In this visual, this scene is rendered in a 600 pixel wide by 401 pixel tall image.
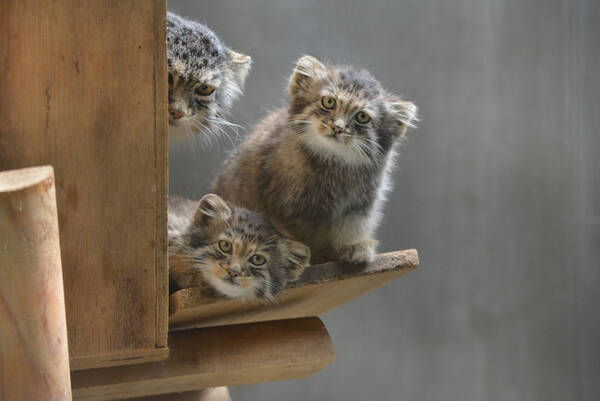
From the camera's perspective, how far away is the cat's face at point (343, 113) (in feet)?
6.10

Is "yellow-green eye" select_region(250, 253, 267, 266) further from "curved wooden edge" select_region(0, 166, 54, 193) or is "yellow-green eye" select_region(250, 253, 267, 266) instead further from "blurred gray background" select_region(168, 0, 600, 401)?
"blurred gray background" select_region(168, 0, 600, 401)

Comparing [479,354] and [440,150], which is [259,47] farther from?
[479,354]

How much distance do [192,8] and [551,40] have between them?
171cm

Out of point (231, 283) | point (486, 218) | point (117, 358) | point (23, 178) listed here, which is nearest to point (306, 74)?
point (231, 283)

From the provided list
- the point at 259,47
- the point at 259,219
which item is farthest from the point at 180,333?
the point at 259,47

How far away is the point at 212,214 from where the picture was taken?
1797mm

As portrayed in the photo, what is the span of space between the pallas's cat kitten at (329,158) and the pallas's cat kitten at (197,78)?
8.3 inches

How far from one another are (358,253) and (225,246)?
0.35m

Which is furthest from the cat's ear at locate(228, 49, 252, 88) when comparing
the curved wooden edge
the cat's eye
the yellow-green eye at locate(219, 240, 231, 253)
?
the curved wooden edge

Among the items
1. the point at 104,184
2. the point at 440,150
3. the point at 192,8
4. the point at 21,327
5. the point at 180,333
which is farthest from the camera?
the point at 440,150

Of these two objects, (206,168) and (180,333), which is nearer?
(180,333)

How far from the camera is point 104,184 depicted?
1.22 meters

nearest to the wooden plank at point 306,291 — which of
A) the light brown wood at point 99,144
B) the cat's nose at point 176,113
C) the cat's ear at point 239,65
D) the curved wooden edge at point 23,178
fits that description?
the light brown wood at point 99,144

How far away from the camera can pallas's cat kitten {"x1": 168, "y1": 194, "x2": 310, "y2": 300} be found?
5.45ft
